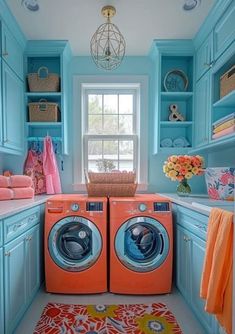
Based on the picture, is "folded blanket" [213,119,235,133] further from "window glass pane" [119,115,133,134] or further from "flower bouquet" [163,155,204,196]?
"window glass pane" [119,115,133,134]

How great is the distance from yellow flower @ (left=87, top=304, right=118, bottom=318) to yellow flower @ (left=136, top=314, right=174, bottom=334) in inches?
9.0

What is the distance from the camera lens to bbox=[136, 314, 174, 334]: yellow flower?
5.47 feet

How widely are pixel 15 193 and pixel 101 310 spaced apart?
1.24m

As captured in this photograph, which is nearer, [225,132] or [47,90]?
[225,132]

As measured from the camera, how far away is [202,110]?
243cm

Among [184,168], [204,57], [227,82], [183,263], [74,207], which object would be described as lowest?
[183,263]

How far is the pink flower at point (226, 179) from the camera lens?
73.1 inches

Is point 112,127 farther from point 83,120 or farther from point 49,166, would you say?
point 49,166

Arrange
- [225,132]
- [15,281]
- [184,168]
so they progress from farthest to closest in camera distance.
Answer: [184,168]
[225,132]
[15,281]

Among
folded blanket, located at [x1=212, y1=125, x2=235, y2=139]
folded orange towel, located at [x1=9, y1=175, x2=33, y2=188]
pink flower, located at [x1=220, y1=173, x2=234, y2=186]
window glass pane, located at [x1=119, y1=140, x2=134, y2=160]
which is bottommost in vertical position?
folded orange towel, located at [x1=9, y1=175, x2=33, y2=188]

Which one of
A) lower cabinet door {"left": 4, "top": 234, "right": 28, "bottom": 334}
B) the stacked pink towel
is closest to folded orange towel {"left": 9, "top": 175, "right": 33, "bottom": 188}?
the stacked pink towel

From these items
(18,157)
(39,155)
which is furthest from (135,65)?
(18,157)

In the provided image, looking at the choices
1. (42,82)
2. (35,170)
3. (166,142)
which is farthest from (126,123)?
(35,170)

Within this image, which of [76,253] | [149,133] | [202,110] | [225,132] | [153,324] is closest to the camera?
[153,324]
